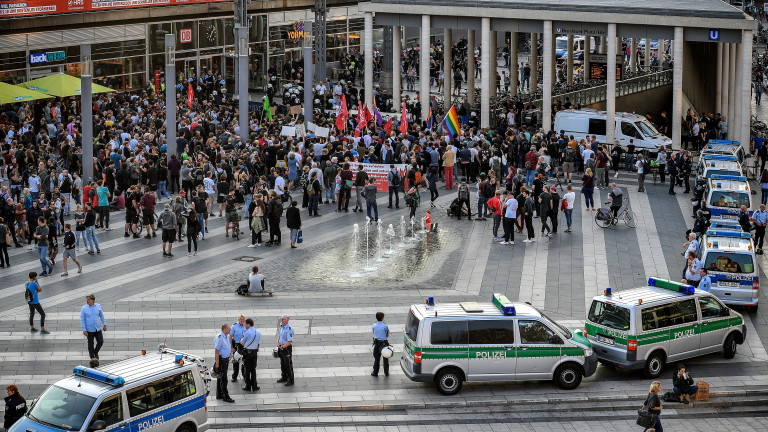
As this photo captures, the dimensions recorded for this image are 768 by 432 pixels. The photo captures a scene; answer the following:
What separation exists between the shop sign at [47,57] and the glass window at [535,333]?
37.6 m

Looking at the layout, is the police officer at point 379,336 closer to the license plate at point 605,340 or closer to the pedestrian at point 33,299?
the license plate at point 605,340

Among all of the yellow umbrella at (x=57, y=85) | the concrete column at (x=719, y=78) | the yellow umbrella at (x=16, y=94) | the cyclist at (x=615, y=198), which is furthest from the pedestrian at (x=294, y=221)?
the concrete column at (x=719, y=78)

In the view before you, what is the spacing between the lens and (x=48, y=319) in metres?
26.2

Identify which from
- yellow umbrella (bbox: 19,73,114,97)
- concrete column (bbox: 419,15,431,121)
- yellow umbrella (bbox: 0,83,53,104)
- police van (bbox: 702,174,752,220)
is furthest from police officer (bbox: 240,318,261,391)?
concrete column (bbox: 419,15,431,121)

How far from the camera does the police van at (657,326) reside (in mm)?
22641

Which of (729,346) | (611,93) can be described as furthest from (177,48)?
(729,346)

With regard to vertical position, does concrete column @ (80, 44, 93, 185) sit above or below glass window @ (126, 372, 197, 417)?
above

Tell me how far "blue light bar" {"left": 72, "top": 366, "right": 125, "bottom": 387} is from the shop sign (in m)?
38.2

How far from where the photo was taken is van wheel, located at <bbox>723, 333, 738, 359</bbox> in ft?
78.6

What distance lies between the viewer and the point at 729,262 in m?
26.9

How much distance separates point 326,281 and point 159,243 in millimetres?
5873

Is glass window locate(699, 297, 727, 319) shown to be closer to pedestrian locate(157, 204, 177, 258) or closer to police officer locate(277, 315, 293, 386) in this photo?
police officer locate(277, 315, 293, 386)

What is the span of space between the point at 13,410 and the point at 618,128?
31.5 m

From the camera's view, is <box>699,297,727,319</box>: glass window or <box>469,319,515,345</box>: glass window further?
<box>699,297,727,319</box>: glass window
